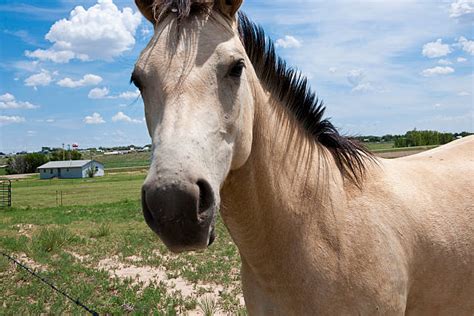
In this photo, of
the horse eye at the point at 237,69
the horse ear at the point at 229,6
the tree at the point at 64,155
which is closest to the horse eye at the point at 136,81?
the horse eye at the point at 237,69

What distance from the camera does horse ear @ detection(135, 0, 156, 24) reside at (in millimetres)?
2234

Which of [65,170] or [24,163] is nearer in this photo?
[65,170]

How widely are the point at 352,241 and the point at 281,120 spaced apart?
79cm

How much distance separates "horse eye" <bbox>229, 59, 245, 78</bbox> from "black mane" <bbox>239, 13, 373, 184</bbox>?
46cm

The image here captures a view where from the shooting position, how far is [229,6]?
83.8 inches

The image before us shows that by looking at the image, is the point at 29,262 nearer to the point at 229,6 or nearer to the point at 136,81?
the point at 136,81

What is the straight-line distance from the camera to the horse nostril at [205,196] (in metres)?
1.56

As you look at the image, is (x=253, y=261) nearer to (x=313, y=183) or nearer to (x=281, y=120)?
(x=313, y=183)

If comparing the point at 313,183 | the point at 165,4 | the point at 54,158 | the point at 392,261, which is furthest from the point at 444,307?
the point at 54,158

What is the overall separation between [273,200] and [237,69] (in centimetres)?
74

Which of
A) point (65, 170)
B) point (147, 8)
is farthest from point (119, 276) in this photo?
point (65, 170)

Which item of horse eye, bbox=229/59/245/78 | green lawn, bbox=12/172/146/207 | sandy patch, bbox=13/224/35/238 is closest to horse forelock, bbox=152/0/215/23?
horse eye, bbox=229/59/245/78

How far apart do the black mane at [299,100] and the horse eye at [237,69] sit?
0.47 m

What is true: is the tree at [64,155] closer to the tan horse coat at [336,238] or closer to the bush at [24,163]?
the bush at [24,163]
